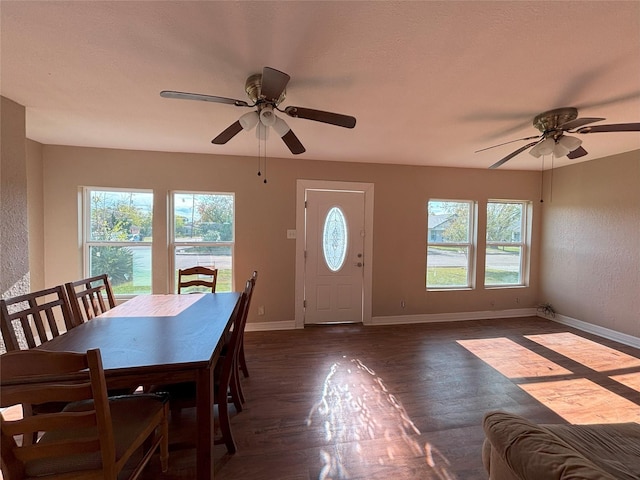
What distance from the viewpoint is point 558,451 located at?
33.5 inches

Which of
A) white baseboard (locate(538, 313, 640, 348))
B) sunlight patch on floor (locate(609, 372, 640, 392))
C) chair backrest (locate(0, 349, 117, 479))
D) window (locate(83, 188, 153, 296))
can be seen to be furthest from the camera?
window (locate(83, 188, 153, 296))

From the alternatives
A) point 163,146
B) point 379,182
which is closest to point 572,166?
point 379,182

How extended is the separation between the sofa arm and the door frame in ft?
9.64

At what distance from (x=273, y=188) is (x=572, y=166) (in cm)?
438

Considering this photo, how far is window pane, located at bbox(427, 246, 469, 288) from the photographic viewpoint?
14.1 feet

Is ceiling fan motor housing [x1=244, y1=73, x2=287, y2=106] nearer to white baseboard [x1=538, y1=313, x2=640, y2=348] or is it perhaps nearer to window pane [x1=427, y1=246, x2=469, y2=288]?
window pane [x1=427, y1=246, x2=469, y2=288]

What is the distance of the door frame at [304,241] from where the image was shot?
152 inches

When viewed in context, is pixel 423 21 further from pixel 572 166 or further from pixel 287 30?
pixel 572 166

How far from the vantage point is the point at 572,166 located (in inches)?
161

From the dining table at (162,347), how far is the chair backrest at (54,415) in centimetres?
22

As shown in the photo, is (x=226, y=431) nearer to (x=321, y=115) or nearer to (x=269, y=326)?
(x=321, y=115)

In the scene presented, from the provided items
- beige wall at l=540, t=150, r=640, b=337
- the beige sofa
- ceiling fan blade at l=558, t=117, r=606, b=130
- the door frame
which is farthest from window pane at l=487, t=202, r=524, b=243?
the beige sofa

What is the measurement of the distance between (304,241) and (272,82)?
2577 millimetres

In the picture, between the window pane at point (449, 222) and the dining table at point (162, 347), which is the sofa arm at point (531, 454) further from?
the window pane at point (449, 222)
